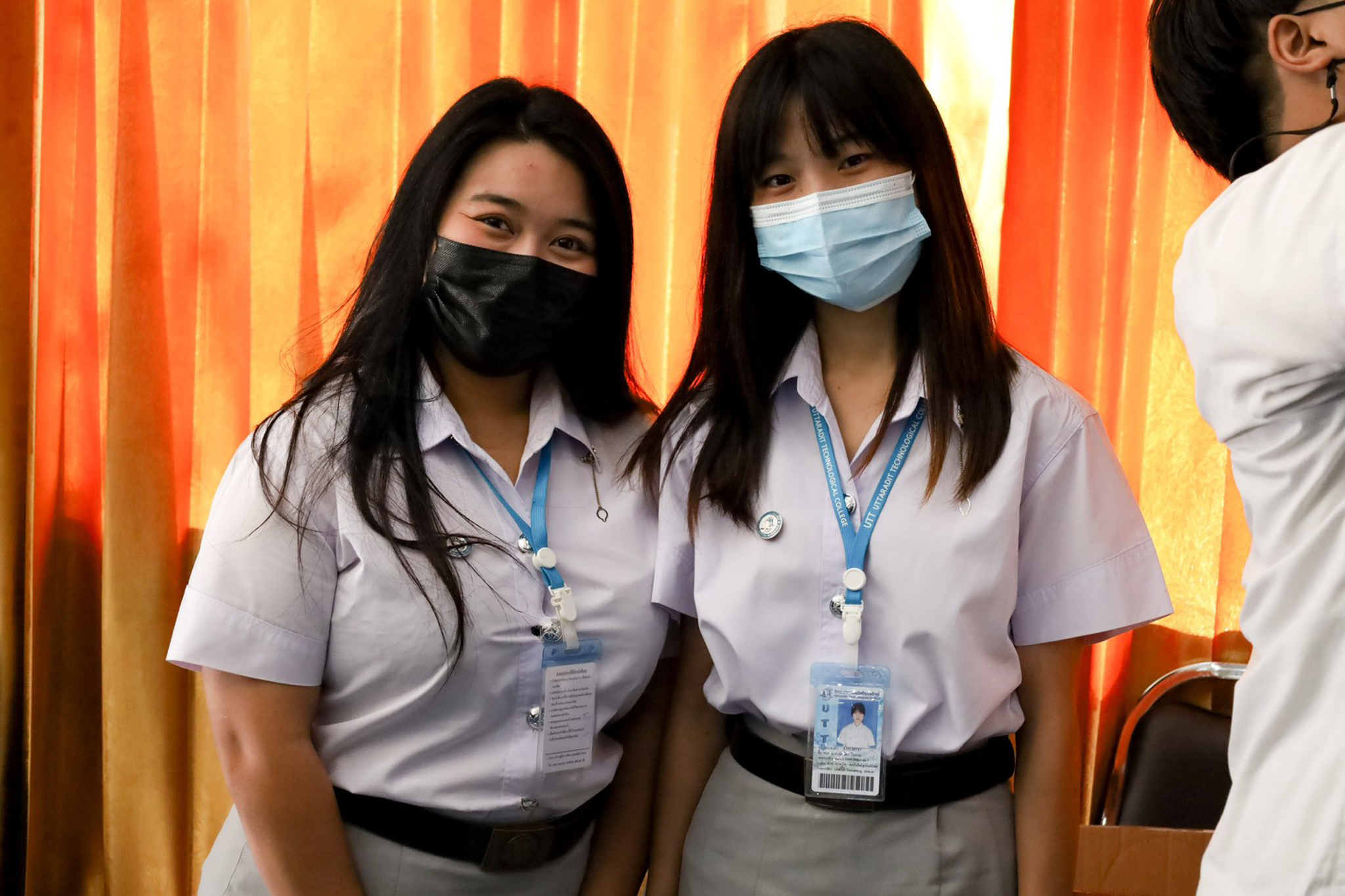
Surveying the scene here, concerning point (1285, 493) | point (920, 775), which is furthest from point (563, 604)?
point (1285, 493)

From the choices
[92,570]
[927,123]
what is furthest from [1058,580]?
[92,570]

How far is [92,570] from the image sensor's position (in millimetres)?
2941

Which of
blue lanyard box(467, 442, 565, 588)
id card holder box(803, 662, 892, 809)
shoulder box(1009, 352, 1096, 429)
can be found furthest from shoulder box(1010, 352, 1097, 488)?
blue lanyard box(467, 442, 565, 588)

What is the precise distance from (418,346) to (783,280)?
56 centimetres

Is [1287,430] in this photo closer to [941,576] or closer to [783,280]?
[941,576]

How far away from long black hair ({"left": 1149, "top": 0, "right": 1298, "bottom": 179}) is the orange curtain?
138cm

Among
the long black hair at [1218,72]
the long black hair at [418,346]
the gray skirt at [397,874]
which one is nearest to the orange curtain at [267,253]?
the long black hair at [418,346]

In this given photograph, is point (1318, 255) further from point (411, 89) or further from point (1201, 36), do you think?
point (411, 89)

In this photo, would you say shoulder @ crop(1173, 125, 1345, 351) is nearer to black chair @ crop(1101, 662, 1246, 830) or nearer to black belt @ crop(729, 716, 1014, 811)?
Result: black belt @ crop(729, 716, 1014, 811)

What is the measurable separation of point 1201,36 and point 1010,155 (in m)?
1.48

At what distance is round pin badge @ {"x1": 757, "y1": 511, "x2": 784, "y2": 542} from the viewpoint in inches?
62.5

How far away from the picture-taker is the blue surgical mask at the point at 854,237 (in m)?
1.58

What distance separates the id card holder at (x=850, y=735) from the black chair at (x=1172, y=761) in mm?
1082

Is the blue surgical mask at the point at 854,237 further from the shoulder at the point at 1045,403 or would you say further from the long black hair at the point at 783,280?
the shoulder at the point at 1045,403
